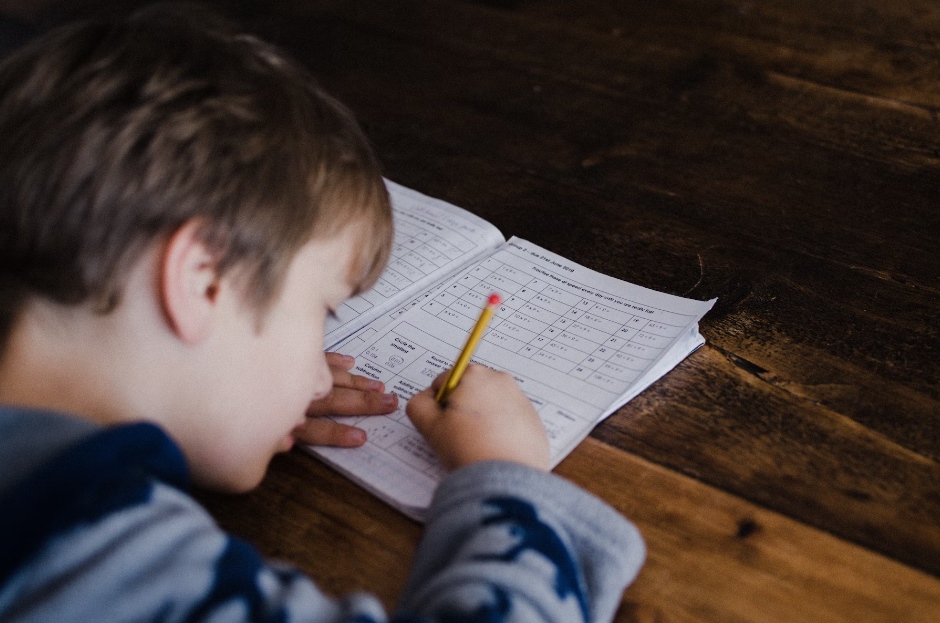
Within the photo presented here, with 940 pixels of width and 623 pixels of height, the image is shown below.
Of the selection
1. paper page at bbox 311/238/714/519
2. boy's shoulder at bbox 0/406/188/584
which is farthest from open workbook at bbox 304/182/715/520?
boy's shoulder at bbox 0/406/188/584

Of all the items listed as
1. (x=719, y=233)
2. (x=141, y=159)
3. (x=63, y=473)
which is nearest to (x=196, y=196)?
(x=141, y=159)

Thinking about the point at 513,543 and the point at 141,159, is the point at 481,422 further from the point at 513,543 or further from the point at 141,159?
the point at 141,159

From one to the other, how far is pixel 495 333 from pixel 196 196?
0.38m

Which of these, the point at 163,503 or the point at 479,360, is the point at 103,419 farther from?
the point at 479,360

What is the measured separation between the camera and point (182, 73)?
65cm

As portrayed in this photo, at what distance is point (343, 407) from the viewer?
0.83 meters

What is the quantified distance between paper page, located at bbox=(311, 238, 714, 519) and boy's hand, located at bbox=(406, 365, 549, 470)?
0.09ft

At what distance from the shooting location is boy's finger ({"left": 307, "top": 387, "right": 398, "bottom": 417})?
829 millimetres

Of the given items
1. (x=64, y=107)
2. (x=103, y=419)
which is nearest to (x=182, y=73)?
(x=64, y=107)

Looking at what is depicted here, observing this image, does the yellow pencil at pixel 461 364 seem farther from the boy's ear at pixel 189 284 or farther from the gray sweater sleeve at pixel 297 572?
the boy's ear at pixel 189 284

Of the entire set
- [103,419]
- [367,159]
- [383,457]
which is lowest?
[383,457]

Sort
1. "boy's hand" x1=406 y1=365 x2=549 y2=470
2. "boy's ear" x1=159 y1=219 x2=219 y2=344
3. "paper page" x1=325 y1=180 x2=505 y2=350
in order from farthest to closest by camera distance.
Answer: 1. "paper page" x1=325 y1=180 x2=505 y2=350
2. "boy's hand" x1=406 y1=365 x2=549 y2=470
3. "boy's ear" x1=159 y1=219 x2=219 y2=344

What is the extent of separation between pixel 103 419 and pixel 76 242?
135 millimetres

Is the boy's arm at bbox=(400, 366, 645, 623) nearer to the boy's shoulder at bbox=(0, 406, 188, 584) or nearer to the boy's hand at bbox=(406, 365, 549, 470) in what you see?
the boy's hand at bbox=(406, 365, 549, 470)
